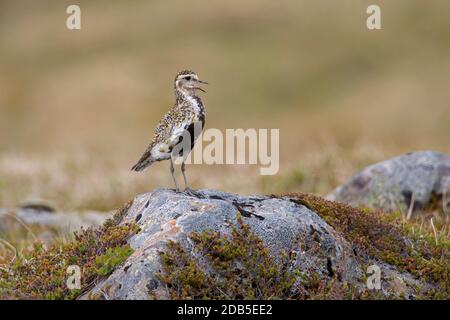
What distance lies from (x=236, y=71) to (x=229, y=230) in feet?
152

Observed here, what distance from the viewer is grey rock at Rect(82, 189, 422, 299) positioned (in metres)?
7.32

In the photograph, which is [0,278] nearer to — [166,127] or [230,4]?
[166,127]

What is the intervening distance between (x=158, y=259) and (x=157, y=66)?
162 ft

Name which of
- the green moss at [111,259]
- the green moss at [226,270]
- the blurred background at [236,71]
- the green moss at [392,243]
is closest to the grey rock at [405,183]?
the green moss at [392,243]

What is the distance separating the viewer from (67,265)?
26.6 ft

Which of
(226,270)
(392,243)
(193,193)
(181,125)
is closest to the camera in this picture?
(226,270)

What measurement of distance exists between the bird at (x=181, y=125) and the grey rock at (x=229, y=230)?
21.7 inches

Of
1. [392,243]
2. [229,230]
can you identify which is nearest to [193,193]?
[229,230]

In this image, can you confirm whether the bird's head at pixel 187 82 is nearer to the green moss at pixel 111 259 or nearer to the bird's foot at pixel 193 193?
the bird's foot at pixel 193 193

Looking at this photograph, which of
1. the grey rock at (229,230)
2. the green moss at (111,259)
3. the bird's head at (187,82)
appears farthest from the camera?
the bird's head at (187,82)

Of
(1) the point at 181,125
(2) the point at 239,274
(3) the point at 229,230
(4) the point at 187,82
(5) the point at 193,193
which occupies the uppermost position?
(4) the point at 187,82

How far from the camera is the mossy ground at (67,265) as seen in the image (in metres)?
7.45

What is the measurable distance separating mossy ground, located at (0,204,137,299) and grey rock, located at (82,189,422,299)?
16 centimetres

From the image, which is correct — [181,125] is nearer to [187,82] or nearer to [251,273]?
[187,82]
